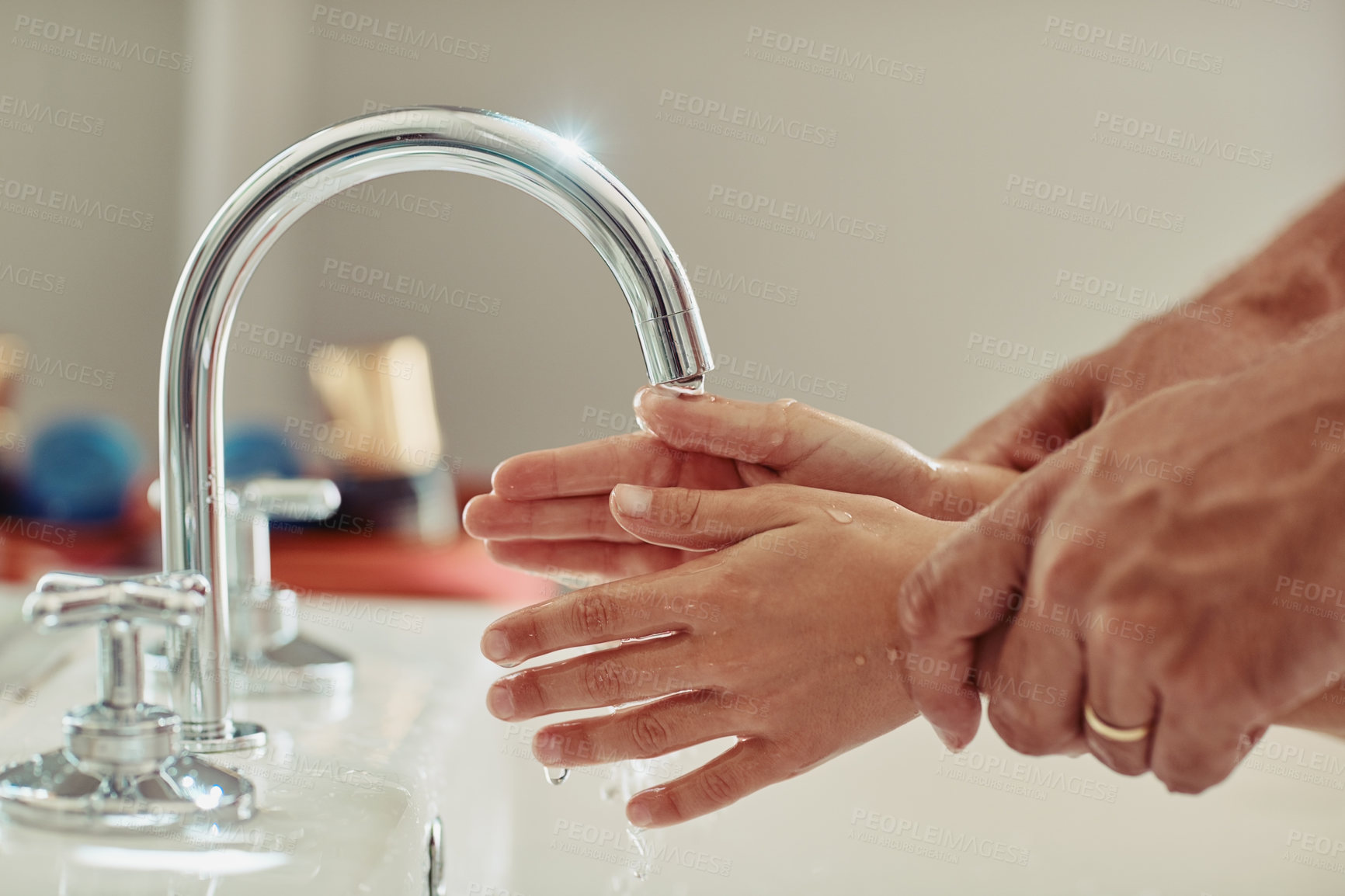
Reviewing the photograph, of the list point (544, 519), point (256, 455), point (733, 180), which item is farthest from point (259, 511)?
point (733, 180)

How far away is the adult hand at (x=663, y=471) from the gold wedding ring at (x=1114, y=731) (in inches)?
10.0

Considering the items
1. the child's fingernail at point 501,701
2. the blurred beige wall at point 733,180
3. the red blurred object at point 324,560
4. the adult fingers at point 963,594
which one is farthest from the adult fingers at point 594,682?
the blurred beige wall at point 733,180

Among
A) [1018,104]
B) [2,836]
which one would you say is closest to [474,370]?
[1018,104]

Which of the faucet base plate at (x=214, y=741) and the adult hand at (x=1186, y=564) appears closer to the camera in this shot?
the adult hand at (x=1186, y=564)

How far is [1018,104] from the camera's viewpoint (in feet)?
6.55

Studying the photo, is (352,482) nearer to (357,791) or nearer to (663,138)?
(357,791)

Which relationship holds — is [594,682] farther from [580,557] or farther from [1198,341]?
[1198,341]

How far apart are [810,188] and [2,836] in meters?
1.82

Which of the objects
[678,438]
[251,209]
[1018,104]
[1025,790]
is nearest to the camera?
[251,209]

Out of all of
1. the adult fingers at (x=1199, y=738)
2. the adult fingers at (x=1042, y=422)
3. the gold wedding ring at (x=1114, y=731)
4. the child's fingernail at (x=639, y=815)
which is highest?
the adult fingers at (x=1042, y=422)

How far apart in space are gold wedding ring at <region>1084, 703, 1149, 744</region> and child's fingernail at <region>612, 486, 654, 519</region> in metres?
0.24

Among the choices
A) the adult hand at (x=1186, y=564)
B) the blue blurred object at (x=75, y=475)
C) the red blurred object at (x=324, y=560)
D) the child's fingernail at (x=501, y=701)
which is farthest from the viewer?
the blue blurred object at (x=75, y=475)

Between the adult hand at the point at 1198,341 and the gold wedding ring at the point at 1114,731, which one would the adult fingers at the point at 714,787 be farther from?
the adult hand at the point at 1198,341

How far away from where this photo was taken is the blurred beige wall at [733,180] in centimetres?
193
